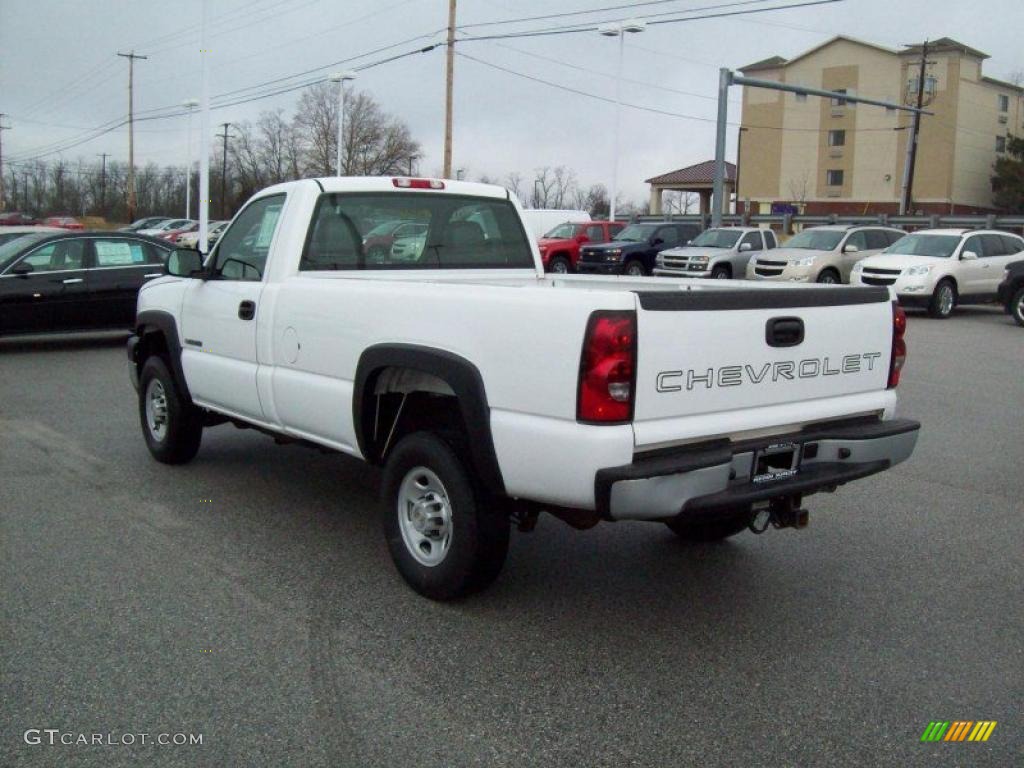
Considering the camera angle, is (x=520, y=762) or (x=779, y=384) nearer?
(x=520, y=762)

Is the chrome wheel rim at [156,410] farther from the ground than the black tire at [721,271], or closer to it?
closer to it

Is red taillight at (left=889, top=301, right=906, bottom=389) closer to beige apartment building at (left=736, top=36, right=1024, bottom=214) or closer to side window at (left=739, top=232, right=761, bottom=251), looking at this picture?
side window at (left=739, top=232, right=761, bottom=251)

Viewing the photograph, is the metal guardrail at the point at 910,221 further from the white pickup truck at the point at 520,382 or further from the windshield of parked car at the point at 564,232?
the white pickup truck at the point at 520,382

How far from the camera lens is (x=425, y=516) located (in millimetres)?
4715

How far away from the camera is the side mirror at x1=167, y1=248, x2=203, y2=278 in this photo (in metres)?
6.70

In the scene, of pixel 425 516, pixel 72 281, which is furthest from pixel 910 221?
pixel 425 516

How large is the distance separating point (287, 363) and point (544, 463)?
2.09 metres

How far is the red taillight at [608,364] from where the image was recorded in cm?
378

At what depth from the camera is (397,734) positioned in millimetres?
3461

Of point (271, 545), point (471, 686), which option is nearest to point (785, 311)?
point (471, 686)

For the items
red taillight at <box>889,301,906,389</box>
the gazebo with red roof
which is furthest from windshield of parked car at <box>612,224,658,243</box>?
the gazebo with red roof

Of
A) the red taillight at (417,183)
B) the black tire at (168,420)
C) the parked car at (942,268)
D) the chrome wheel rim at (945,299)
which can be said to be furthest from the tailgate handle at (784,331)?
the chrome wheel rim at (945,299)

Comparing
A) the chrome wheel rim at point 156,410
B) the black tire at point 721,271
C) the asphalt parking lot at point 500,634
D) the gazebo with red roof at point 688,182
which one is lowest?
the asphalt parking lot at point 500,634

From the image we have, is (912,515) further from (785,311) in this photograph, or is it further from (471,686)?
(471,686)
